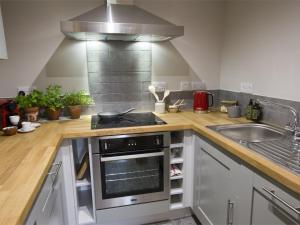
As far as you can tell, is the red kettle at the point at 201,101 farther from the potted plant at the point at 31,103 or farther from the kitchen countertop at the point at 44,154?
the potted plant at the point at 31,103

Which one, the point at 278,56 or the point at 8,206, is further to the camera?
the point at 278,56

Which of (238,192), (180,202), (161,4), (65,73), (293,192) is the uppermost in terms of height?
(161,4)

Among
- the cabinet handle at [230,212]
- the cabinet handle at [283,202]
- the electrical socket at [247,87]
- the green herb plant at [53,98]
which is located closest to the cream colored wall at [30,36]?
the green herb plant at [53,98]

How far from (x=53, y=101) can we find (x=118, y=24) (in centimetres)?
87

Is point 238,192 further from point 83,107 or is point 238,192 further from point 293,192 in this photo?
point 83,107

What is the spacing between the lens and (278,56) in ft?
5.64

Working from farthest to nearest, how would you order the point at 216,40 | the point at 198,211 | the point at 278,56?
the point at 216,40 → the point at 198,211 → the point at 278,56

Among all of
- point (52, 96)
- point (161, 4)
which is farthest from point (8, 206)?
point (161, 4)

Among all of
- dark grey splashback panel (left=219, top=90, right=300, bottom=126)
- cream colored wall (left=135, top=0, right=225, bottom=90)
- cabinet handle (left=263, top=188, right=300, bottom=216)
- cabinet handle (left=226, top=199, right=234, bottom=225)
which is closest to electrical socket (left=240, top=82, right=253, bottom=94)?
dark grey splashback panel (left=219, top=90, right=300, bottom=126)

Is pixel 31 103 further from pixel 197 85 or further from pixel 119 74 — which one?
pixel 197 85

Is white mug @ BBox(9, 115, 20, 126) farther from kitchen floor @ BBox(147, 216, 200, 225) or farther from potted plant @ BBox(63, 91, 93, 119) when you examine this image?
kitchen floor @ BBox(147, 216, 200, 225)

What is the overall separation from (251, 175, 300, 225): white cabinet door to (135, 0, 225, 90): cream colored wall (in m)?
1.45

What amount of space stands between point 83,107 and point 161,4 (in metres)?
1.24

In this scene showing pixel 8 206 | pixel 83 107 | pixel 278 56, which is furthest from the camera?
pixel 83 107
